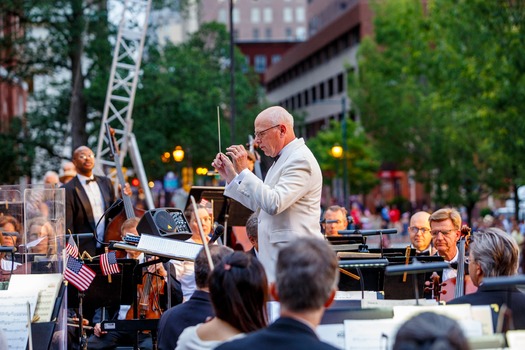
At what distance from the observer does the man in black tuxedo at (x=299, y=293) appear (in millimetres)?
4625

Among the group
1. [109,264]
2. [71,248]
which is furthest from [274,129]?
[71,248]

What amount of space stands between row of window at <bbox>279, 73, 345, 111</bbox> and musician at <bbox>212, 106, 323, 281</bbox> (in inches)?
3070

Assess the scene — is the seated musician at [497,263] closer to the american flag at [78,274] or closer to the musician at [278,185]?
the musician at [278,185]

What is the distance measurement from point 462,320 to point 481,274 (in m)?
1.30

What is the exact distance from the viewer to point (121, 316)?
11.2m

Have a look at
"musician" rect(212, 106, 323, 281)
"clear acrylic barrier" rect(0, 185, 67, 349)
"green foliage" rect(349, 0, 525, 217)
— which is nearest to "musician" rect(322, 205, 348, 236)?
"clear acrylic barrier" rect(0, 185, 67, 349)

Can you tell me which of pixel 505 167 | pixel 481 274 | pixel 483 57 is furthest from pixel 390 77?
pixel 481 274

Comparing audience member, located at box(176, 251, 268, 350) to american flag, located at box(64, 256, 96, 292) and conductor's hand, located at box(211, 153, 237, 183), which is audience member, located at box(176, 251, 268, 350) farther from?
american flag, located at box(64, 256, 96, 292)

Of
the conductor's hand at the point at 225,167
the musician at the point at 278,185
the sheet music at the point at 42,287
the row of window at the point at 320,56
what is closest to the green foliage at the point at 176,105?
the sheet music at the point at 42,287

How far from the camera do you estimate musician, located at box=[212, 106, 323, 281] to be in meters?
7.37

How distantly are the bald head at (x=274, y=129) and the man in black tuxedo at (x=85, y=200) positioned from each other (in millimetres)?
5393

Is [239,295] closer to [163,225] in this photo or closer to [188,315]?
[188,315]

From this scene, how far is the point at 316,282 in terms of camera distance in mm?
4738

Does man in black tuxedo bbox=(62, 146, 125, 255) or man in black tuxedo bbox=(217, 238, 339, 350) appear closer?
man in black tuxedo bbox=(217, 238, 339, 350)
